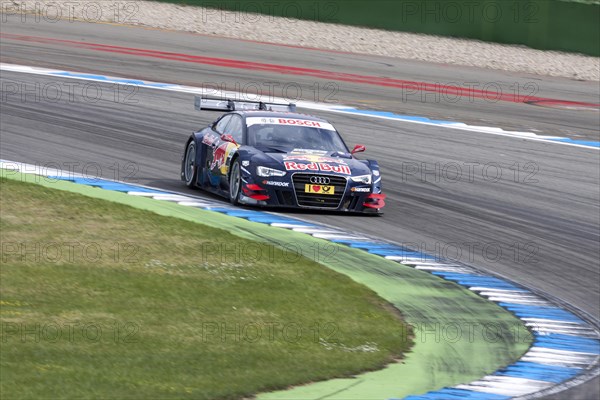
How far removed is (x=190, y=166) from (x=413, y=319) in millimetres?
6504

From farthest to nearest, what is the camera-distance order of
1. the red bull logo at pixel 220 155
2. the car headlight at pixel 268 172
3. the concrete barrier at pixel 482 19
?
the concrete barrier at pixel 482 19, the red bull logo at pixel 220 155, the car headlight at pixel 268 172

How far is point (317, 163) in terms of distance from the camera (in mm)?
15070

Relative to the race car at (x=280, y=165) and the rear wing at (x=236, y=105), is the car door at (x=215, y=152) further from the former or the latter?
the rear wing at (x=236, y=105)

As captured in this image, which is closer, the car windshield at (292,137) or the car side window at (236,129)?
the car windshield at (292,137)

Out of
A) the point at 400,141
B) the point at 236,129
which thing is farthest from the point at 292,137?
the point at 400,141

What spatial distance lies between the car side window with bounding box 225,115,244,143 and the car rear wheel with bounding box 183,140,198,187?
66 centimetres

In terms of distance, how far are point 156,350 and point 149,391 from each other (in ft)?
3.31

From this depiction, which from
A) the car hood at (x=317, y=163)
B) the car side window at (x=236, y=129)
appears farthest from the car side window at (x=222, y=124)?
the car hood at (x=317, y=163)

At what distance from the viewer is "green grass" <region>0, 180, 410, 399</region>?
26.4 ft

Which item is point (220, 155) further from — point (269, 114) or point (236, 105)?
point (236, 105)

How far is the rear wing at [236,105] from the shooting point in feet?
54.3

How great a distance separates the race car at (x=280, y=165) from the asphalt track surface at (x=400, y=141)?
12.0 inches

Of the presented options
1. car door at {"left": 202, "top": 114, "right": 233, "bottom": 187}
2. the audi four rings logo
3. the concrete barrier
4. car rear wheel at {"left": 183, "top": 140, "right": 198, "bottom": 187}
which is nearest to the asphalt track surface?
car rear wheel at {"left": 183, "top": 140, "right": 198, "bottom": 187}

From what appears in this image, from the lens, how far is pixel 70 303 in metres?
9.70
